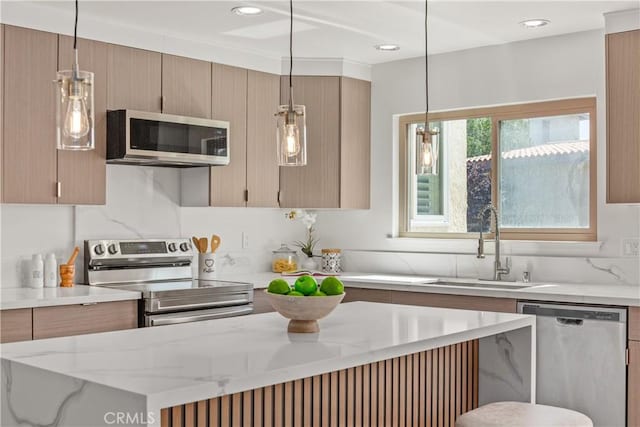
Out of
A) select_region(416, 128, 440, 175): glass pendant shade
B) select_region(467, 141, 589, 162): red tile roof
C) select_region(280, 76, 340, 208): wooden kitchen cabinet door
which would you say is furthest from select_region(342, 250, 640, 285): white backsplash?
select_region(416, 128, 440, 175): glass pendant shade

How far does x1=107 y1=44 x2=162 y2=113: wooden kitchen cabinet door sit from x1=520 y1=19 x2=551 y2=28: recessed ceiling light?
216 centimetres

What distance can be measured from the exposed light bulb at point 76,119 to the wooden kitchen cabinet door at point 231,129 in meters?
2.65

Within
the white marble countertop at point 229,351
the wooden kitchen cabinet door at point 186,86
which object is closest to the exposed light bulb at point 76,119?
the white marble countertop at point 229,351

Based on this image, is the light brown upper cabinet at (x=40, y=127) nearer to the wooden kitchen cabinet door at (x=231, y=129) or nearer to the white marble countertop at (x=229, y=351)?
the wooden kitchen cabinet door at (x=231, y=129)

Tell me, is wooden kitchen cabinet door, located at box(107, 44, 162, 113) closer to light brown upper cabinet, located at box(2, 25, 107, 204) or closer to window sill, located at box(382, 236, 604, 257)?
light brown upper cabinet, located at box(2, 25, 107, 204)

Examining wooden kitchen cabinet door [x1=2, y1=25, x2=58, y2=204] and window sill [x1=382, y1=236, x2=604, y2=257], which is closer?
wooden kitchen cabinet door [x1=2, y1=25, x2=58, y2=204]

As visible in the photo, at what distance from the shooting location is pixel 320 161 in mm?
5191

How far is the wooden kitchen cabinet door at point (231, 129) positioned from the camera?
15.6 feet

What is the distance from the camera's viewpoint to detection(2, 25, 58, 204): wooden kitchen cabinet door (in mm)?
3797

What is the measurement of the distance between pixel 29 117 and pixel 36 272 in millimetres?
824

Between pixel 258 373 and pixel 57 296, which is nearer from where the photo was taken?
pixel 258 373

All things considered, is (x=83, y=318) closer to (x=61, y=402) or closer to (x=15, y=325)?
(x=15, y=325)

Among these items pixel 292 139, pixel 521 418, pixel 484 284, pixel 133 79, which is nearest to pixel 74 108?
pixel 292 139

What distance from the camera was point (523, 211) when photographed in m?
4.75
